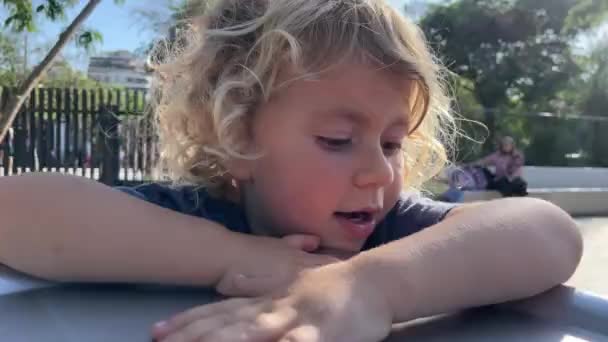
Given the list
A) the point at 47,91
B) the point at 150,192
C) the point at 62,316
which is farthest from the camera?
the point at 47,91

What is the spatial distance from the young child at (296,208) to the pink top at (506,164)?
591 centimetres

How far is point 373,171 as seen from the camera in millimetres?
723

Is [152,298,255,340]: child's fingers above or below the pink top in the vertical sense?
above

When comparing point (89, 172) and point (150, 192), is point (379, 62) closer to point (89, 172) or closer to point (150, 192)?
point (150, 192)

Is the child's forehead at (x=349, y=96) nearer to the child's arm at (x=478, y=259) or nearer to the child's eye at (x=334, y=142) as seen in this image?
the child's eye at (x=334, y=142)

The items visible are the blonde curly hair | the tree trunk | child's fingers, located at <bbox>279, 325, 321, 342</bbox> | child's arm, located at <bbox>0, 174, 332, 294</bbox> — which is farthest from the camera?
the tree trunk

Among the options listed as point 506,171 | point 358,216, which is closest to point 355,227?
point 358,216

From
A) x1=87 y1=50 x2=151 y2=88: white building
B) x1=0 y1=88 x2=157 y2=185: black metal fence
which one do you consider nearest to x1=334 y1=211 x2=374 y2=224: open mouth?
x1=0 y1=88 x2=157 y2=185: black metal fence

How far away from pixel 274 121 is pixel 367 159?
0.49 ft

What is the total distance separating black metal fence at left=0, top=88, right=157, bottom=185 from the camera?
22.7 ft

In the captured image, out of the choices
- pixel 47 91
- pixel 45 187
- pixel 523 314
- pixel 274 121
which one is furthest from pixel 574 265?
pixel 47 91

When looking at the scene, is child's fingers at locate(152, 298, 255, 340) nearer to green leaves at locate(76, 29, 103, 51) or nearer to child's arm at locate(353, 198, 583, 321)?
child's arm at locate(353, 198, 583, 321)

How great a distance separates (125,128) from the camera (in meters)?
6.88

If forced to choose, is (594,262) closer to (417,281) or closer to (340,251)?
(340,251)
